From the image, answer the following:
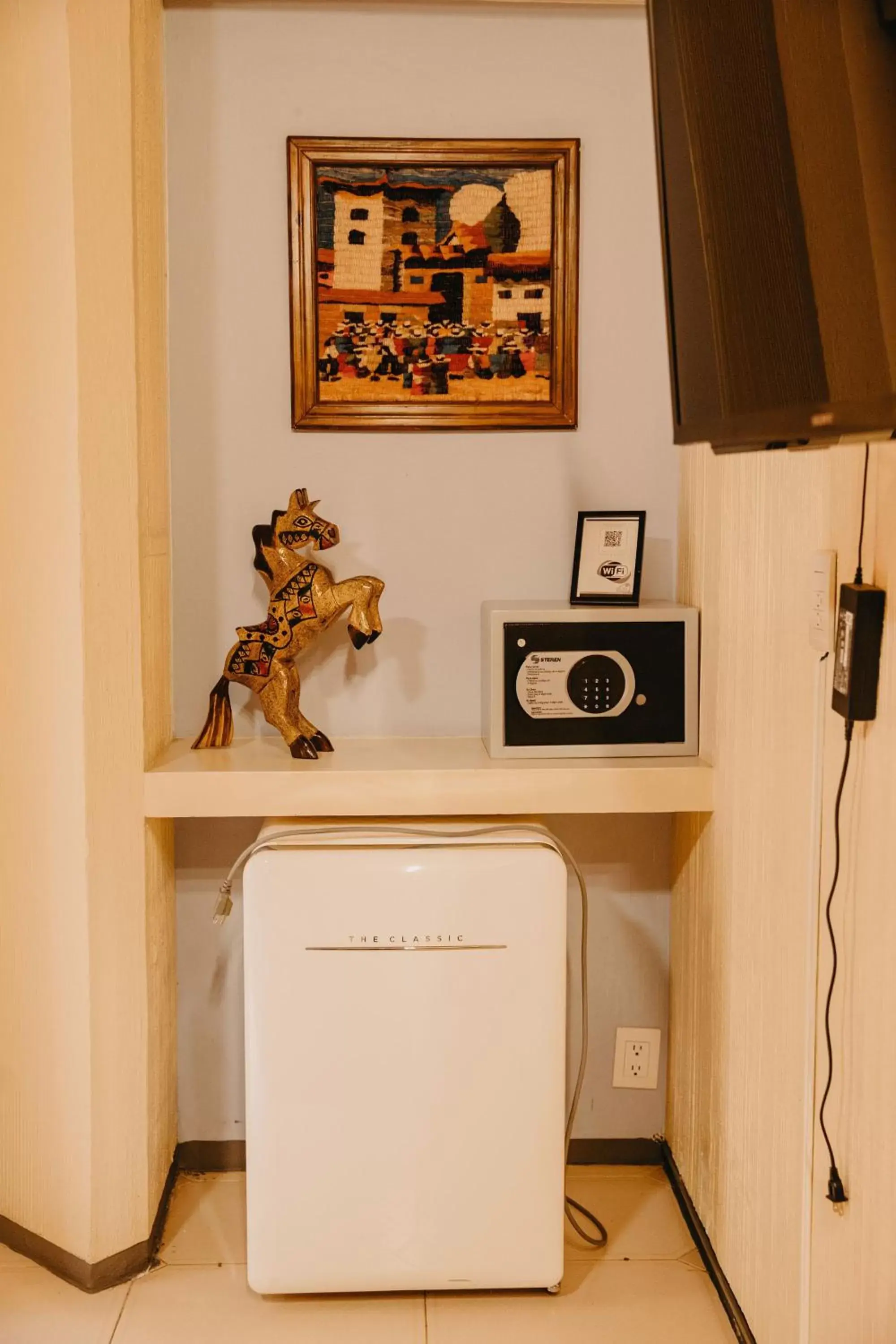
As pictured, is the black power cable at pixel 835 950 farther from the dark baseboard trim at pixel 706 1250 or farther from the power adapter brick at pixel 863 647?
the dark baseboard trim at pixel 706 1250

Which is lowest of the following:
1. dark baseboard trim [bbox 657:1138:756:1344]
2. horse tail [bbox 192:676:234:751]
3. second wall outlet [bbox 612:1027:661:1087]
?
dark baseboard trim [bbox 657:1138:756:1344]

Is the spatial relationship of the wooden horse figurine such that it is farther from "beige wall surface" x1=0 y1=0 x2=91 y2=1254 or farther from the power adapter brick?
the power adapter brick

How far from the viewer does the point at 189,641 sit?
2252 millimetres

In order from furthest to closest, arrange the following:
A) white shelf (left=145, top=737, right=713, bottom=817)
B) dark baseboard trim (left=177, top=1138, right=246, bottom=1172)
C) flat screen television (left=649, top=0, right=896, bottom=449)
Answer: dark baseboard trim (left=177, top=1138, right=246, bottom=1172) < white shelf (left=145, top=737, right=713, bottom=817) < flat screen television (left=649, top=0, right=896, bottom=449)

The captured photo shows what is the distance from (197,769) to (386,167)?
1140 millimetres

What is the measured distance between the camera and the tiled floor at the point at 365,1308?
1882 mm

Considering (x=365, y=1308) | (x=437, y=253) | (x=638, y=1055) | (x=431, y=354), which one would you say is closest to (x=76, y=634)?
(x=431, y=354)

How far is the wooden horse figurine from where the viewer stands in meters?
2.06

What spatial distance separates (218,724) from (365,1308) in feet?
3.34

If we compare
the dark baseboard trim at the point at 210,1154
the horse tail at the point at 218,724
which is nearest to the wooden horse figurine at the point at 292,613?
the horse tail at the point at 218,724

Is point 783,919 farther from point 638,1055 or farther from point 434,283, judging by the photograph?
point 434,283

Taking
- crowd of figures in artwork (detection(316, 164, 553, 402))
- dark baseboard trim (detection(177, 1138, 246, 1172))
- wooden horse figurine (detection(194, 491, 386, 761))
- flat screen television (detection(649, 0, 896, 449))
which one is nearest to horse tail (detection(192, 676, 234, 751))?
wooden horse figurine (detection(194, 491, 386, 761))

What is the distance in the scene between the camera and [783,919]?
1.65m

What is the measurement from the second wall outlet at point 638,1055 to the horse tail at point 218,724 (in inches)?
38.5
